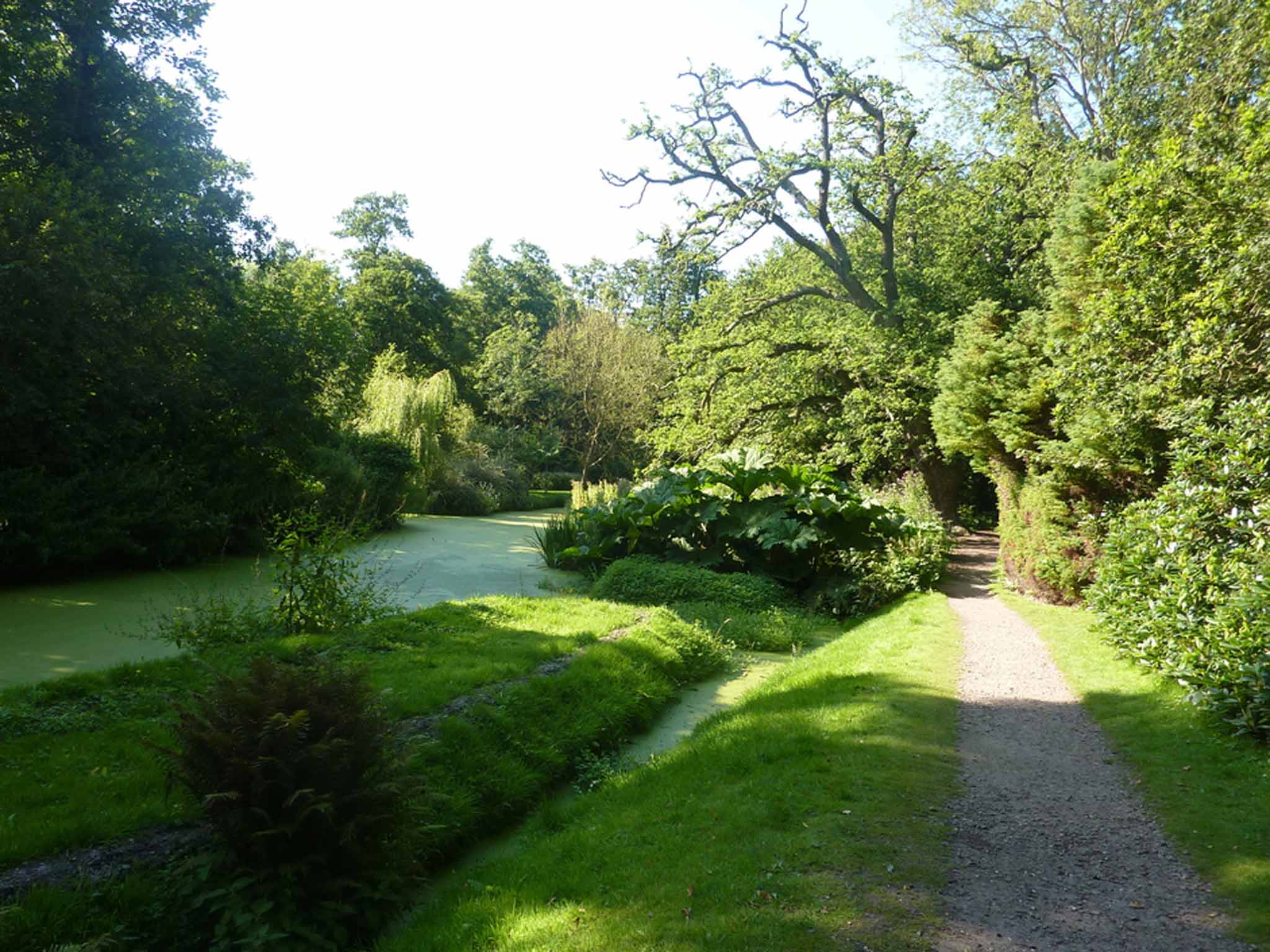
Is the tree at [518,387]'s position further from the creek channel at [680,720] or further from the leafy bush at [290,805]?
the leafy bush at [290,805]

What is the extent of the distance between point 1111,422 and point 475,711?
733cm

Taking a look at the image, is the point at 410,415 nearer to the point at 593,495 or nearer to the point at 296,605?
the point at 593,495

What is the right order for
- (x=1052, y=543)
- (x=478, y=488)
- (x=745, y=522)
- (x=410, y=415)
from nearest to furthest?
(x=1052, y=543) < (x=745, y=522) < (x=410, y=415) < (x=478, y=488)

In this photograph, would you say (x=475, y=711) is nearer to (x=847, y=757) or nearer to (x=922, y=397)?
(x=847, y=757)

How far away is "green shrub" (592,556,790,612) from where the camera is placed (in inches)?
399

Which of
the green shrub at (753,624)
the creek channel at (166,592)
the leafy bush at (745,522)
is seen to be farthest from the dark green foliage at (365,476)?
the green shrub at (753,624)

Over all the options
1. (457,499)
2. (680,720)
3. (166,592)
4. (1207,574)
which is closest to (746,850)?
(680,720)

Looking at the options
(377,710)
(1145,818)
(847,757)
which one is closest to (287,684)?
(377,710)

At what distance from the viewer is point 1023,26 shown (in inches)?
677

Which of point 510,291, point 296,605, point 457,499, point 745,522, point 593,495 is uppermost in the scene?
point 510,291

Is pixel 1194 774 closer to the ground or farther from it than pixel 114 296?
closer to the ground

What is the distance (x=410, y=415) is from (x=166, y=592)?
11.6 meters

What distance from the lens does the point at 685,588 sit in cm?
1038

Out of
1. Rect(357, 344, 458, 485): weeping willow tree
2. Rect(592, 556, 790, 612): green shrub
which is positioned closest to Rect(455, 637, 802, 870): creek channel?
Rect(592, 556, 790, 612): green shrub
